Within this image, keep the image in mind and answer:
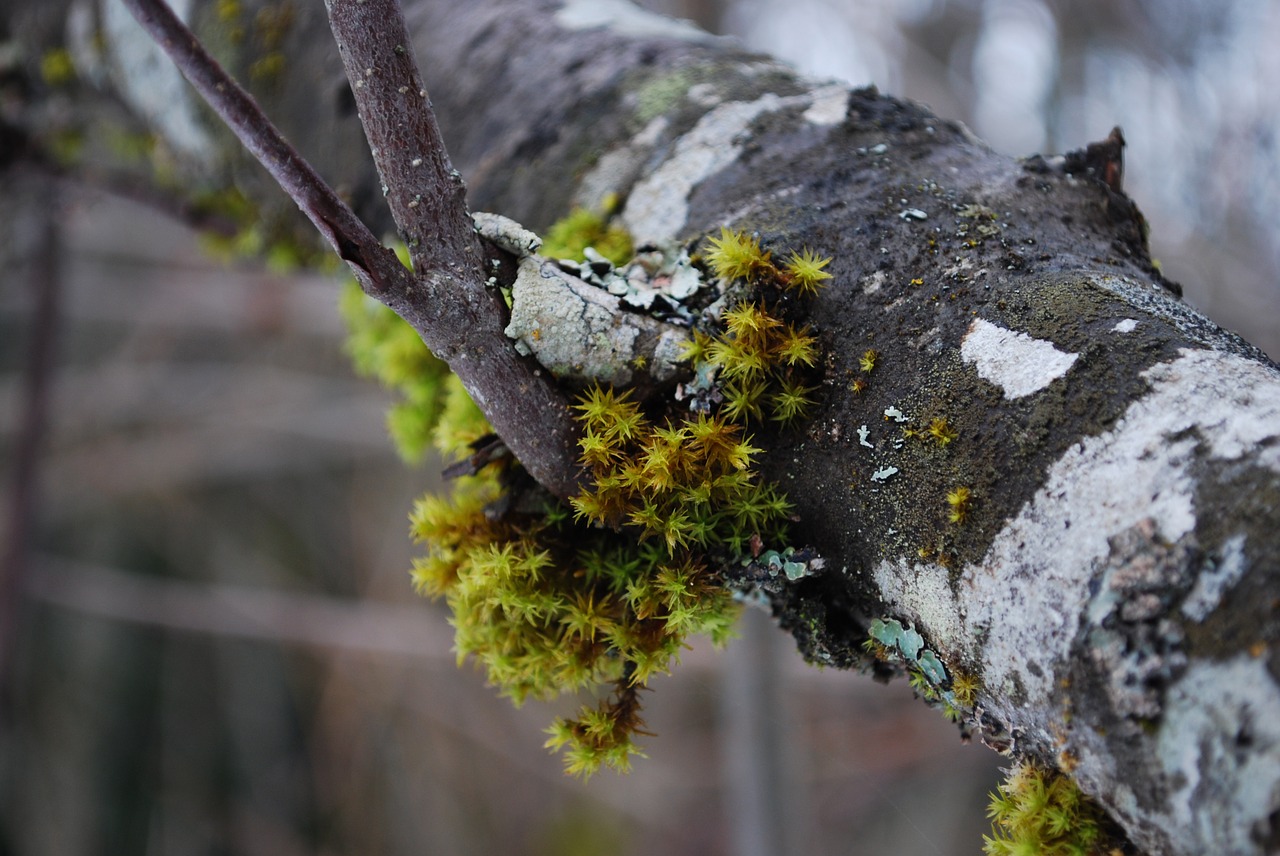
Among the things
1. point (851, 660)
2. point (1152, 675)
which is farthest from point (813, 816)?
point (1152, 675)

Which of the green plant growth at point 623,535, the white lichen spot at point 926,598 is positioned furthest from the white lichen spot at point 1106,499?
the green plant growth at point 623,535

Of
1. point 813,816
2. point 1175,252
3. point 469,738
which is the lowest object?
point 469,738

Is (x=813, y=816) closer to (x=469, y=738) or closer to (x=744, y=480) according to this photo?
(x=469, y=738)

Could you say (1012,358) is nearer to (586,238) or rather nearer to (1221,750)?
(1221,750)

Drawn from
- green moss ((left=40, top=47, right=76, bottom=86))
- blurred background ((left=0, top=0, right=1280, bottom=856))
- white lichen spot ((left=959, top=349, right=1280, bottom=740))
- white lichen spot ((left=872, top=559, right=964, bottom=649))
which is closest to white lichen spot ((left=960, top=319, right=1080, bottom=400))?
white lichen spot ((left=959, top=349, right=1280, bottom=740))

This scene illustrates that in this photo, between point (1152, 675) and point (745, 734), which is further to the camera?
point (745, 734)

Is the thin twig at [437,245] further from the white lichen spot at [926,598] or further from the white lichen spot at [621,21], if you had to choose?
the white lichen spot at [621,21]

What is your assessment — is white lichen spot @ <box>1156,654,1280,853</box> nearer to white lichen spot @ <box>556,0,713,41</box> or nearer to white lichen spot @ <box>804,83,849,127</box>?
white lichen spot @ <box>804,83,849,127</box>
